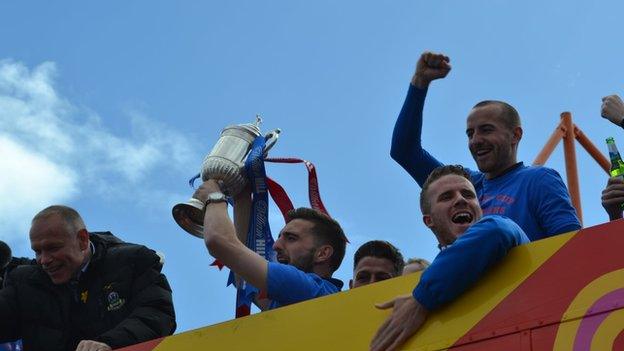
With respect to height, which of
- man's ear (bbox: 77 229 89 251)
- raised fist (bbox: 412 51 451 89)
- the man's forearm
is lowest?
the man's forearm

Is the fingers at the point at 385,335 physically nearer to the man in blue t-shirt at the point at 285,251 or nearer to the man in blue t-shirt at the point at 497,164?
the man in blue t-shirt at the point at 285,251

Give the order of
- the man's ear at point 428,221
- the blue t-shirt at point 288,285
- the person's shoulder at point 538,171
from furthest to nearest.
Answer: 1. the person's shoulder at point 538,171
2. the man's ear at point 428,221
3. the blue t-shirt at point 288,285

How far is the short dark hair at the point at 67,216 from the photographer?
16.4 ft

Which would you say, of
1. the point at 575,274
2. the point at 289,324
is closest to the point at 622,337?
the point at 575,274

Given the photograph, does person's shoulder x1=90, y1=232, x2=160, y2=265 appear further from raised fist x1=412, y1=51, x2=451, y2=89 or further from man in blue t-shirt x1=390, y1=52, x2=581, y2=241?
raised fist x1=412, y1=51, x2=451, y2=89

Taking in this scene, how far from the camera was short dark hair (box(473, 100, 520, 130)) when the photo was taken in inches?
190

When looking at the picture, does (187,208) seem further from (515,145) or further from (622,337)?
(622,337)

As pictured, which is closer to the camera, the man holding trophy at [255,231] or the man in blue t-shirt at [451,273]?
the man in blue t-shirt at [451,273]

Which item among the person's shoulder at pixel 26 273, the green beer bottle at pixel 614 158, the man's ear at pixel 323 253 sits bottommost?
the man's ear at pixel 323 253

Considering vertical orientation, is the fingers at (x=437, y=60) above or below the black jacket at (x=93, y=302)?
above

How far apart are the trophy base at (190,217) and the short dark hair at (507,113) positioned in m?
1.40

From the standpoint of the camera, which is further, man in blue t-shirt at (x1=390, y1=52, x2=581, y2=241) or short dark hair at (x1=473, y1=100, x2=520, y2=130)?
short dark hair at (x1=473, y1=100, x2=520, y2=130)

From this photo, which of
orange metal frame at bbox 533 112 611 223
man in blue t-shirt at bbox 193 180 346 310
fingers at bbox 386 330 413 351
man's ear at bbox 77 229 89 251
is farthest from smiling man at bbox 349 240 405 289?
orange metal frame at bbox 533 112 611 223

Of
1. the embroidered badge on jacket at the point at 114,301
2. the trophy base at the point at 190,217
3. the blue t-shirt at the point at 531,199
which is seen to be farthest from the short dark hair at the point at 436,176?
the embroidered badge on jacket at the point at 114,301
